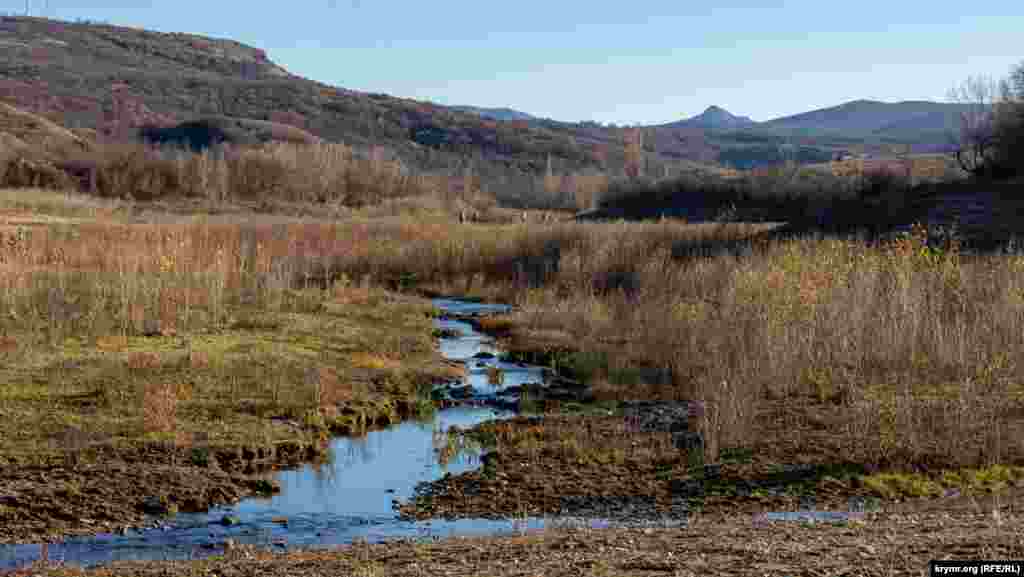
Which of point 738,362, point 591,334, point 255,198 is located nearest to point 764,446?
point 738,362

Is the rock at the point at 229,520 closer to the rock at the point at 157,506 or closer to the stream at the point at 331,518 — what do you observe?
the stream at the point at 331,518

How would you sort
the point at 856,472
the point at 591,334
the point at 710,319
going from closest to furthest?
the point at 856,472
the point at 710,319
the point at 591,334

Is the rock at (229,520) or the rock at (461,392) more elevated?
the rock at (461,392)

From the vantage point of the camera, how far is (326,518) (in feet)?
45.2

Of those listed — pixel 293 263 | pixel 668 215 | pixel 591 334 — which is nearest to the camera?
pixel 591 334

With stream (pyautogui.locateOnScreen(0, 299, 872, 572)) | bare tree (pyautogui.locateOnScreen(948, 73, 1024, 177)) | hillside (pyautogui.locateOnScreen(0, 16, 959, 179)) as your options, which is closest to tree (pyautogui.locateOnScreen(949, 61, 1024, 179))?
bare tree (pyautogui.locateOnScreen(948, 73, 1024, 177))

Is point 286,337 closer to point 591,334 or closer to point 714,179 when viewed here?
point 591,334

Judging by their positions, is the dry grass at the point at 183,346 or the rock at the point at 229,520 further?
the dry grass at the point at 183,346

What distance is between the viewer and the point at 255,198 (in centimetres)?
5978

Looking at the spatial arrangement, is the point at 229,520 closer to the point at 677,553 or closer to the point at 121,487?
the point at 121,487

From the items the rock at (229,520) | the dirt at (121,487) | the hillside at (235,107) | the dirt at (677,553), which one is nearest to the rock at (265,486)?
the dirt at (121,487)

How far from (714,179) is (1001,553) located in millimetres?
53149

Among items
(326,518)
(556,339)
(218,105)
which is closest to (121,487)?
(326,518)

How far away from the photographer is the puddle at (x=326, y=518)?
12.5 metres
